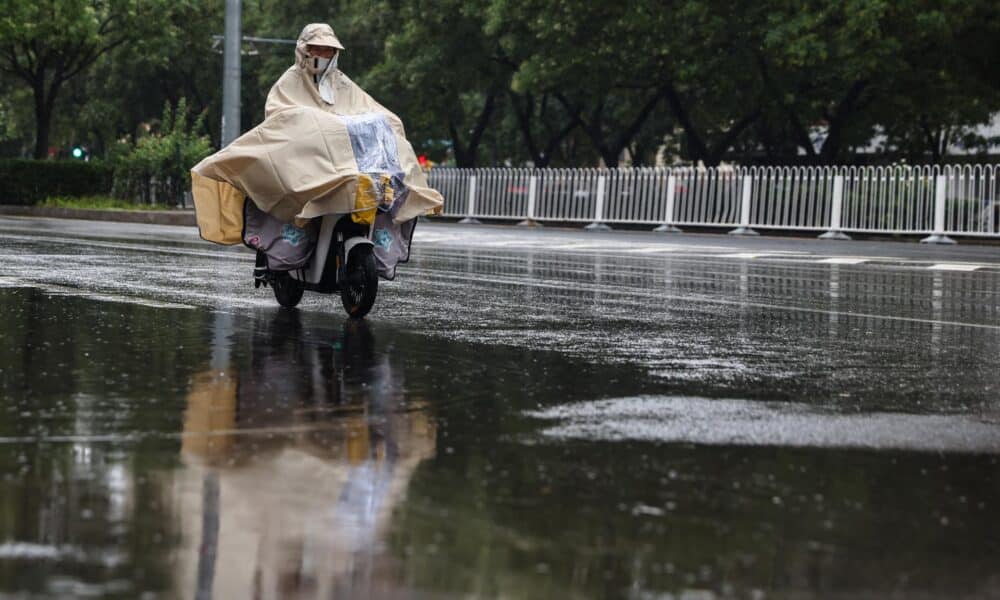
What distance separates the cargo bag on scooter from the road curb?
19525 mm

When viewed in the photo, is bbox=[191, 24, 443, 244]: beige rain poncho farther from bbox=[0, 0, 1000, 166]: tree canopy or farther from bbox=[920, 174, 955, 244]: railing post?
bbox=[0, 0, 1000, 166]: tree canopy

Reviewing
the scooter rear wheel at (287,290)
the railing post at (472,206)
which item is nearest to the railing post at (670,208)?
the railing post at (472,206)

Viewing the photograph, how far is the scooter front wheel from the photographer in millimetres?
10453

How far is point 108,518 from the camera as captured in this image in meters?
4.39

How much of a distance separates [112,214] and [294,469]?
92.1 ft

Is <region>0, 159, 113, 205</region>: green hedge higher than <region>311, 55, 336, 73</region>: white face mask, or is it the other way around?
<region>311, 55, 336, 73</region>: white face mask

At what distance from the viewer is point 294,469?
5180 millimetres

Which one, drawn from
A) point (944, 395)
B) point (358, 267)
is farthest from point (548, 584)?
point (358, 267)

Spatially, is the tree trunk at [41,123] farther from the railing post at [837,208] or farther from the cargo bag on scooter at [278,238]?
the cargo bag on scooter at [278,238]

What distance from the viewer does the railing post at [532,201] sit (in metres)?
40.2

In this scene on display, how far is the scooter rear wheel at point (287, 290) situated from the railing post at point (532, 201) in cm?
2867

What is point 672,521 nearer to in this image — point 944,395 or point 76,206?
point 944,395

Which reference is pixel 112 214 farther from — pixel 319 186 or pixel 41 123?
pixel 319 186

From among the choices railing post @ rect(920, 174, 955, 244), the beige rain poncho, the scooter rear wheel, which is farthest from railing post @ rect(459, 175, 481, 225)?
the beige rain poncho
